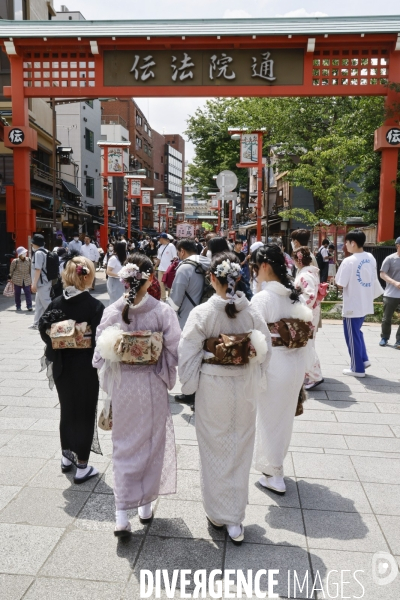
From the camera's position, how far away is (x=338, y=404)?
5.94m

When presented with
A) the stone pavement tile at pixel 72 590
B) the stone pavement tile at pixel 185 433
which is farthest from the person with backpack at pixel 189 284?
the stone pavement tile at pixel 72 590

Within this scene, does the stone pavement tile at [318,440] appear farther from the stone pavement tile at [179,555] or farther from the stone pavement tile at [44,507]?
the stone pavement tile at [44,507]

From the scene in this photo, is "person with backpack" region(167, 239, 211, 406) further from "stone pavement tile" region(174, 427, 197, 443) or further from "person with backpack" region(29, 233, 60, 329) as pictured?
"person with backpack" region(29, 233, 60, 329)

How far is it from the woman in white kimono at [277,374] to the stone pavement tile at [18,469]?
5.84 feet

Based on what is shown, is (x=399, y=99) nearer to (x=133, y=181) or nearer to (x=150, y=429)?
(x=150, y=429)

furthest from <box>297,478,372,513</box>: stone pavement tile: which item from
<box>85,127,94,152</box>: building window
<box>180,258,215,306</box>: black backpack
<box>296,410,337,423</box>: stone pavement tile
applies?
<box>85,127,94,152</box>: building window

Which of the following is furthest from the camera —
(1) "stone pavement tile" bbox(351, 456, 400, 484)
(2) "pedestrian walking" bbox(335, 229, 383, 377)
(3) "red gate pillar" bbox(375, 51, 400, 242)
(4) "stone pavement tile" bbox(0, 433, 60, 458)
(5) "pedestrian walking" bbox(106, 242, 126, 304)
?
(3) "red gate pillar" bbox(375, 51, 400, 242)

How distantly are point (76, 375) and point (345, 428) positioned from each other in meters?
2.74

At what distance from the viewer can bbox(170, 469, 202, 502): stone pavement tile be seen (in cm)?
380

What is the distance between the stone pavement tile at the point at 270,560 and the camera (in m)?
2.89

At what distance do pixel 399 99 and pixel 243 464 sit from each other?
40.8 ft

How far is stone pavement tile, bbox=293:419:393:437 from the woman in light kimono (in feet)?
7.26

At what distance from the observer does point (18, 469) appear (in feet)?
13.7

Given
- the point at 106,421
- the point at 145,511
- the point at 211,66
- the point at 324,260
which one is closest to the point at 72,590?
the point at 145,511
